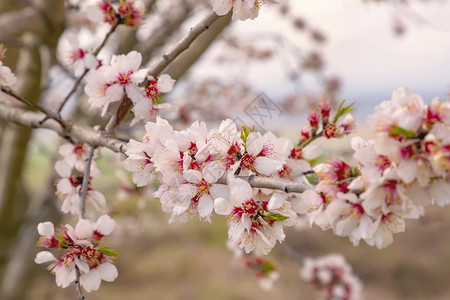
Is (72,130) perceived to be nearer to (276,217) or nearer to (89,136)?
(89,136)

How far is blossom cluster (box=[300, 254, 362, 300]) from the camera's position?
92.3 inches

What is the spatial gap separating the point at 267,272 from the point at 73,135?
138 centimetres

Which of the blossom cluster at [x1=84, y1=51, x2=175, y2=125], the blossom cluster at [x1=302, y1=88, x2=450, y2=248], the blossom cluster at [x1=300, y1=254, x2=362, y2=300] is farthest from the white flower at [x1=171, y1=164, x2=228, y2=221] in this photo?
the blossom cluster at [x1=300, y1=254, x2=362, y2=300]

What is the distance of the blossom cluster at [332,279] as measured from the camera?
92.3 inches

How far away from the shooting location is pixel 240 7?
0.80 meters

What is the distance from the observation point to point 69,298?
200 inches

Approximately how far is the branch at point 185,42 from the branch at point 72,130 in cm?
20

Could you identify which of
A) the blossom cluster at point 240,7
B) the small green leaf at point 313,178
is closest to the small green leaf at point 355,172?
the small green leaf at point 313,178

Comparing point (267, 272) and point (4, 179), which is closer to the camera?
point (267, 272)

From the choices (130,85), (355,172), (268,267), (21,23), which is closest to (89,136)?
(130,85)

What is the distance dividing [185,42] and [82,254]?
547 mm

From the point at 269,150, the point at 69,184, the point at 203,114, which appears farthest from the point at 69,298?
the point at 269,150

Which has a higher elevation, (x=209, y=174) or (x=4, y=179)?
(x=4, y=179)

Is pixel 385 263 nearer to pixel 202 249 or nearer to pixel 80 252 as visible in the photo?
pixel 202 249
